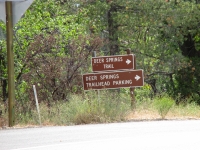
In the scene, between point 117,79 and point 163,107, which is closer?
point 163,107

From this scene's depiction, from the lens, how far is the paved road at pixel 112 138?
38.6 feet

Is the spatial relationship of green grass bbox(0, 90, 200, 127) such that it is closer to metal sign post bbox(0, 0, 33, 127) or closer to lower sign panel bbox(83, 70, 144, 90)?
lower sign panel bbox(83, 70, 144, 90)

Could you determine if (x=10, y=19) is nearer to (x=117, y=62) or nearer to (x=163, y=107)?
(x=117, y=62)

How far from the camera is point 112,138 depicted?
13273 millimetres

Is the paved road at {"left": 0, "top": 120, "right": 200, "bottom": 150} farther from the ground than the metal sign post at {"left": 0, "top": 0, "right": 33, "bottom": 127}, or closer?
closer

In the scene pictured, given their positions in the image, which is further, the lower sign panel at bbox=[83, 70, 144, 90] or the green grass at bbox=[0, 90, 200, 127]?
the lower sign panel at bbox=[83, 70, 144, 90]

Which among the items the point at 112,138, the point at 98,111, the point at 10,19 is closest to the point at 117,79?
the point at 98,111

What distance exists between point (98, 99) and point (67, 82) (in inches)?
125

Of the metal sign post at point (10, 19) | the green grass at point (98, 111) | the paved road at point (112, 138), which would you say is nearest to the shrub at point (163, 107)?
the green grass at point (98, 111)

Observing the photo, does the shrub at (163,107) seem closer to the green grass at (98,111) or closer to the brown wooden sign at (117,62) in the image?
the green grass at (98,111)

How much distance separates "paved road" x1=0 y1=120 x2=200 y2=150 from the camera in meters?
11.8

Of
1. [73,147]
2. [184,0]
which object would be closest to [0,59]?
[184,0]

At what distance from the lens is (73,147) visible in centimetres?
1185

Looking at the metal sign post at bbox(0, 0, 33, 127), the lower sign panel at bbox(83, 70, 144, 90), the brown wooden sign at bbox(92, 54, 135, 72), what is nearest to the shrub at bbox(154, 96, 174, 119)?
the lower sign panel at bbox(83, 70, 144, 90)
